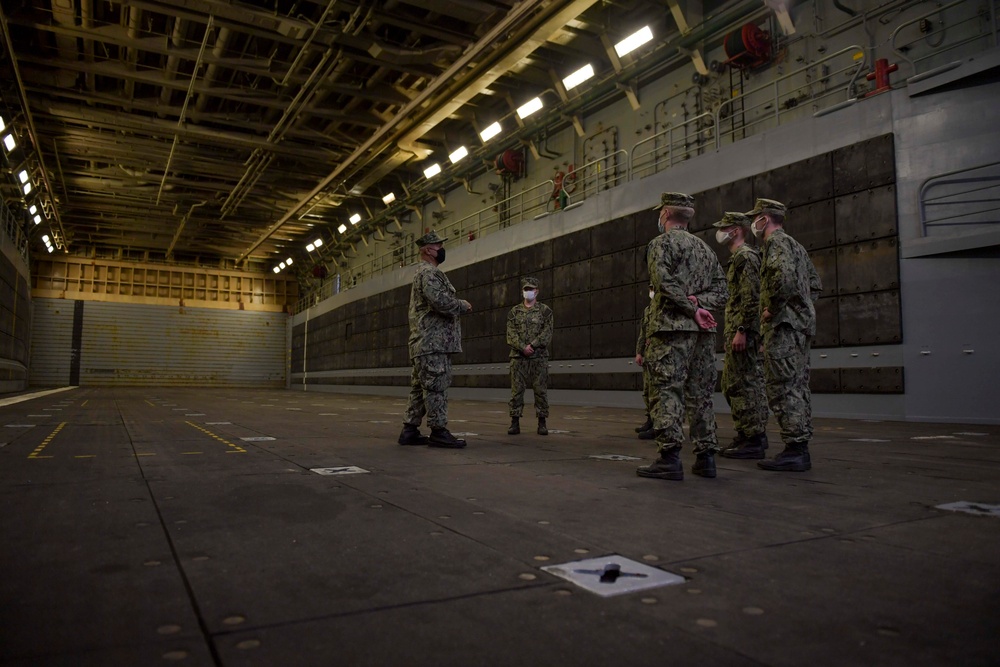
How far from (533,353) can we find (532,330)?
0.92 feet

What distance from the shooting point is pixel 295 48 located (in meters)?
15.8

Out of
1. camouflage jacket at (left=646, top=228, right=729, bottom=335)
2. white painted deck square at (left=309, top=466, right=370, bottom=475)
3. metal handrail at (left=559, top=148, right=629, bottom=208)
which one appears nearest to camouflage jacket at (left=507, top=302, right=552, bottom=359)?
camouflage jacket at (left=646, top=228, right=729, bottom=335)

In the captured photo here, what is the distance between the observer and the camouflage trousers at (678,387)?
4.00 meters

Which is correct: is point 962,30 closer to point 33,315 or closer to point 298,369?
point 298,369

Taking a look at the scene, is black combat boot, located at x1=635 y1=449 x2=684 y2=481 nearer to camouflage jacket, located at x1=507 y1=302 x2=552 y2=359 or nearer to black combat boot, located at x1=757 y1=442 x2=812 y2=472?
black combat boot, located at x1=757 y1=442 x2=812 y2=472

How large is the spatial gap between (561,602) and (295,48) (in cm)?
1692

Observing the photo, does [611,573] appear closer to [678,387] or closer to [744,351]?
[678,387]

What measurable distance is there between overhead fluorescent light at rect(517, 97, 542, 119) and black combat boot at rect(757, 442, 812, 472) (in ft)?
45.9

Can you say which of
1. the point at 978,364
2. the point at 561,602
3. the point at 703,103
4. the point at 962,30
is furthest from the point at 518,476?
the point at 703,103

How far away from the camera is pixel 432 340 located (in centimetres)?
591

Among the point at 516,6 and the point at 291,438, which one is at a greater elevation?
the point at 516,6

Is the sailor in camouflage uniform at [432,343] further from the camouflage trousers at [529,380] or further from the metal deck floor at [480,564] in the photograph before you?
the camouflage trousers at [529,380]

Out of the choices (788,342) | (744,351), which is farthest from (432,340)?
(788,342)

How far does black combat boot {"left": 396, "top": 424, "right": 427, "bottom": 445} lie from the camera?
6059 mm
